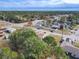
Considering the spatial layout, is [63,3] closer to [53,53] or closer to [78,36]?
[78,36]

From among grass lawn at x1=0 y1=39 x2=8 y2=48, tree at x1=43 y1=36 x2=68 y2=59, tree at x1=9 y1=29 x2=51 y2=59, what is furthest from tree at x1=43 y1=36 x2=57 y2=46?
grass lawn at x1=0 y1=39 x2=8 y2=48

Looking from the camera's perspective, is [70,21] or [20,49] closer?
[20,49]

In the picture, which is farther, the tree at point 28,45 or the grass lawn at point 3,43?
the grass lawn at point 3,43

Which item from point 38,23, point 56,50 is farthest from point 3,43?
point 56,50

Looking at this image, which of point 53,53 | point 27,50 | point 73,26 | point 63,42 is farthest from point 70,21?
point 27,50

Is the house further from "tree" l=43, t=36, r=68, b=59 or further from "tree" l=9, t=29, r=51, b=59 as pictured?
"tree" l=43, t=36, r=68, b=59

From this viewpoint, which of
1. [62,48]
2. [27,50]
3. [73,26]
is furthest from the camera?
[73,26]

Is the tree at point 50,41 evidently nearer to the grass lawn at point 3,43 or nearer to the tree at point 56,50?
the tree at point 56,50

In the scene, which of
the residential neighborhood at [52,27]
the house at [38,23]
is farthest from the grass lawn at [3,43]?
the house at [38,23]

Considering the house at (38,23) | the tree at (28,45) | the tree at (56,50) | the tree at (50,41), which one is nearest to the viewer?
the tree at (28,45)

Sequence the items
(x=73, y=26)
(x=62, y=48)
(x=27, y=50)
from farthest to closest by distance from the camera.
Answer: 1. (x=73, y=26)
2. (x=62, y=48)
3. (x=27, y=50)
